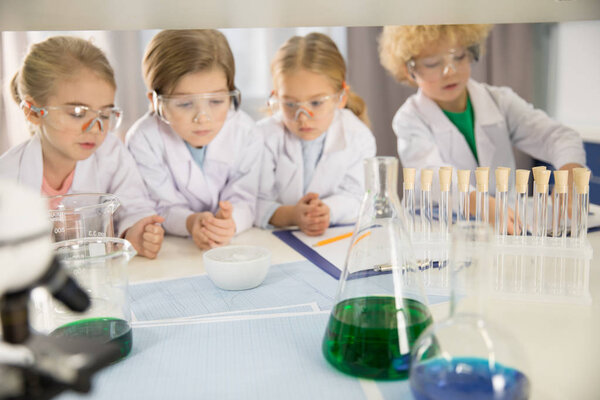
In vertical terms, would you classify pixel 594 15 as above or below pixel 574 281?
above

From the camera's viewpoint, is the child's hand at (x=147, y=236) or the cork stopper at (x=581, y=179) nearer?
the cork stopper at (x=581, y=179)

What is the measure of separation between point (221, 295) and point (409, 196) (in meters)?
0.38

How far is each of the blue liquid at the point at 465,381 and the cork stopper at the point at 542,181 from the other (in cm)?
45

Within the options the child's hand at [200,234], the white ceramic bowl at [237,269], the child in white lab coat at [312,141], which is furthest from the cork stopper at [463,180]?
the child's hand at [200,234]

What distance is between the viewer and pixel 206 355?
2.16 feet

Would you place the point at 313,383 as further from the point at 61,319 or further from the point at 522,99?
the point at 522,99

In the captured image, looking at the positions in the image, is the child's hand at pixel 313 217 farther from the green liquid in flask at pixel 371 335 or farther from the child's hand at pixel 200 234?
the green liquid in flask at pixel 371 335

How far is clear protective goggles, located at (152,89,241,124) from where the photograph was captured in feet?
4.17

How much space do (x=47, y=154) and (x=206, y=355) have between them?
75cm

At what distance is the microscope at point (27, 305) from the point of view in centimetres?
34

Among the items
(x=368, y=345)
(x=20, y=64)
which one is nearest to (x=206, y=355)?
(x=368, y=345)

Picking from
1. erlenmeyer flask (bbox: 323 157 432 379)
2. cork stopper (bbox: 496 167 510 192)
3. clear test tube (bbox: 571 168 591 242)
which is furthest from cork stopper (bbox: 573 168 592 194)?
erlenmeyer flask (bbox: 323 157 432 379)

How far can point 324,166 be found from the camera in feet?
4.86

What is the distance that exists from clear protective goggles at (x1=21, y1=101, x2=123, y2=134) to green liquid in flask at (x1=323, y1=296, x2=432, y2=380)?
32.4 inches
